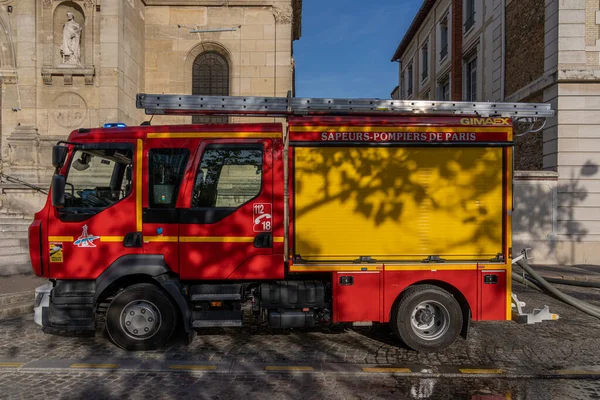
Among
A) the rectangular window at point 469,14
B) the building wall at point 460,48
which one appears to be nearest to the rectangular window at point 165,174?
the building wall at point 460,48

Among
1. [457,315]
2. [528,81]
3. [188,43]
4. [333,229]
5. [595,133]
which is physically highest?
[188,43]

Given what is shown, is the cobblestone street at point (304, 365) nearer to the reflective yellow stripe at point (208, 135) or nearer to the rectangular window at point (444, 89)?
the reflective yellow stripe at point (208, 135)

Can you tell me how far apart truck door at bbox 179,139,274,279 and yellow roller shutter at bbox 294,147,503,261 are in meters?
0.43

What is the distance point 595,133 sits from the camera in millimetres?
13430

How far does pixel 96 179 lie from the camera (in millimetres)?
5547

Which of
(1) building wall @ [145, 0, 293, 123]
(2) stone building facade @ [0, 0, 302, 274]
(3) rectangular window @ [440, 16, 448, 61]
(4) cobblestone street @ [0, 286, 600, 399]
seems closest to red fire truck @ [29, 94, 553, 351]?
(4) cobblestone street @ [0, 286, 600, 399]

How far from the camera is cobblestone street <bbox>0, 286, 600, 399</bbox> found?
445 cm

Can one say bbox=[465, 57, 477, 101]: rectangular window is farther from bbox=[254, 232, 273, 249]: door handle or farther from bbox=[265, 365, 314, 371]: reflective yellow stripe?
bbox=[265, 365, 314, 371]: reflective yellow stripe

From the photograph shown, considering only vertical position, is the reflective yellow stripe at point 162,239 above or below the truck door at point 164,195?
below

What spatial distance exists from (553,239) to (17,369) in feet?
46.2

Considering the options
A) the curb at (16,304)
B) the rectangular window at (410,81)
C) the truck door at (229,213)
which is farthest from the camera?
the rectangular window at (410,81)

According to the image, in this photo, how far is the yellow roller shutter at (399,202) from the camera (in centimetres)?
543

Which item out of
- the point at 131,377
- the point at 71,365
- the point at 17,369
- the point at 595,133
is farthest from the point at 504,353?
the point at 595,133

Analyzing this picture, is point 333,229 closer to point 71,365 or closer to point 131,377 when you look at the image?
point 131,377
